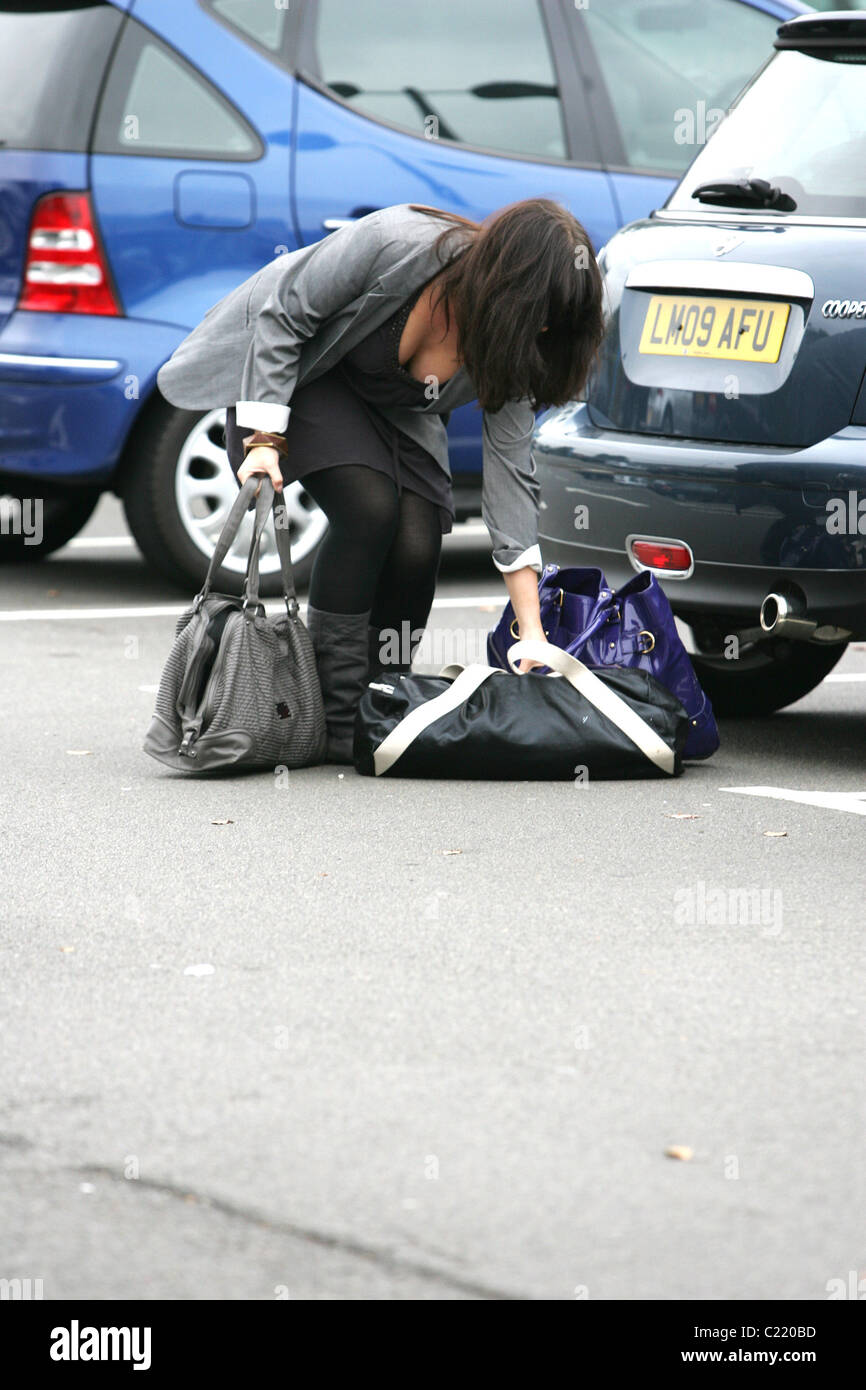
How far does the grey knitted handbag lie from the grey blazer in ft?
1.01

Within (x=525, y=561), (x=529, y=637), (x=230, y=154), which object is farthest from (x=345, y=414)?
(x=230, y=154)

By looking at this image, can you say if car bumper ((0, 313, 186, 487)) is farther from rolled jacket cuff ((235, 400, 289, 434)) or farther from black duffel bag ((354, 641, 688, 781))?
black duffel bag ((354, 641, 688, 781))

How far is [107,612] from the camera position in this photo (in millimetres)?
7664

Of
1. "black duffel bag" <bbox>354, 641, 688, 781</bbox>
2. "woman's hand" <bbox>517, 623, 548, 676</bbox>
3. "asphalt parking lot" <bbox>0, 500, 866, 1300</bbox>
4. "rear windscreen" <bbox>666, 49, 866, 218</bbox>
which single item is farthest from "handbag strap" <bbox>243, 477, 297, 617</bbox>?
"rear windscreen" <bbox>666, 49, 866, 218</bbox>

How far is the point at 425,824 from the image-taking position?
4.70 meters

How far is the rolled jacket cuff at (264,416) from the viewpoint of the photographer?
500 cm

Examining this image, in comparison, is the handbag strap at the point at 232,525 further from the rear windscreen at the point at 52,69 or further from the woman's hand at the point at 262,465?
the rear windscreen at the point at 52,69

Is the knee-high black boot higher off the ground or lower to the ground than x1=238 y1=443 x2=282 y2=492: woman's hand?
lower

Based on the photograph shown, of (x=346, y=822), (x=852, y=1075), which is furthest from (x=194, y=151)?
(x=852, y=1075)

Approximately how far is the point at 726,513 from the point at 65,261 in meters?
2.99

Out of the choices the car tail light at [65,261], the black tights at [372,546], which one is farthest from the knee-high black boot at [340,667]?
the car tail light at [65,261]

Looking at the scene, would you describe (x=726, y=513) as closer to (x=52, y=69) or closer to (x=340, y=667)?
(x=340, y=667)

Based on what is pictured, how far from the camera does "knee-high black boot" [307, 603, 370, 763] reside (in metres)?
5.31

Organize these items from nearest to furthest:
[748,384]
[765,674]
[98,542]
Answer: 1. [748,384]
2. [765,674]
3. [98,542]
